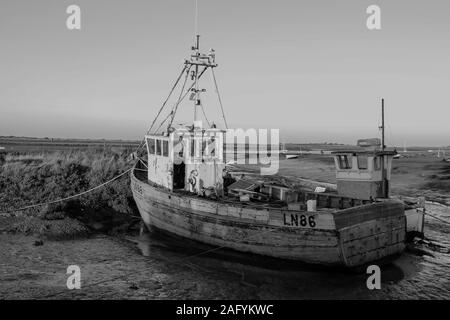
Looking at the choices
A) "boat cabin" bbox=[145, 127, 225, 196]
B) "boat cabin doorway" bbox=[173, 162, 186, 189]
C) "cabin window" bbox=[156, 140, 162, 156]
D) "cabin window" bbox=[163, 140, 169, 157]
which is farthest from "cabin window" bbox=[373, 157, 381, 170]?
"cabin window" bbox=[156, 140, 162, 156]

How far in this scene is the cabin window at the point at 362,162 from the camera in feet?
47.2

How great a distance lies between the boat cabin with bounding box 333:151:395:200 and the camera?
46.7 feet

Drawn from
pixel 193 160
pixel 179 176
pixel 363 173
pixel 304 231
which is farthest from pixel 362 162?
pixel 179 176

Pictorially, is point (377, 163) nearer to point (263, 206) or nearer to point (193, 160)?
point (263, 206)

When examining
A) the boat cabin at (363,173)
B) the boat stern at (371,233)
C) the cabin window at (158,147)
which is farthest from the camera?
the cabin window at (158,147)

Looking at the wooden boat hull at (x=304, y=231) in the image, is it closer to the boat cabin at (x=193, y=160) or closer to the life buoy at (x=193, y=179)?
the life buoy at (x=193, y=179)

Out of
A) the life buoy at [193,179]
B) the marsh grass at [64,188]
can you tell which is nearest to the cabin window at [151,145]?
the life buoy at [193,179]

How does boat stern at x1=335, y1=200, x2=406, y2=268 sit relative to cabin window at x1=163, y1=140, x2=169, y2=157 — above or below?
below

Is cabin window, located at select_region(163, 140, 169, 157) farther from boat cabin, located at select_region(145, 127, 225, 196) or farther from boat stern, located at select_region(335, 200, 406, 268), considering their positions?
boat stern, located at select_region(335, 200, 406, 268)

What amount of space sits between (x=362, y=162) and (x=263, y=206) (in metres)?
4.64

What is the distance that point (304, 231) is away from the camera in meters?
11.1
